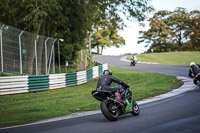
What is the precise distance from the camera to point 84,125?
845 centimetres

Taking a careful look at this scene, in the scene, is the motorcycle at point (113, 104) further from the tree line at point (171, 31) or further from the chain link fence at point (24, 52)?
the tree line at point (171, 31)

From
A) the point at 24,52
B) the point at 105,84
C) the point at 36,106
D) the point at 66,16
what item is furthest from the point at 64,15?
the point at 105,84

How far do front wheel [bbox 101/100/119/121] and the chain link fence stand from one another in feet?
36.0

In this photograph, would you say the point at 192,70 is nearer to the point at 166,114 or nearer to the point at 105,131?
the point at 166,114

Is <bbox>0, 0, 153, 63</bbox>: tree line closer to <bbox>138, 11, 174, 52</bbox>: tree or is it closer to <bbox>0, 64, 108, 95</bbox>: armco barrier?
<bbox>0, 64, 108, 95</bbox>: armco barrier

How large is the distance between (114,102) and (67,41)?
76.0 ft

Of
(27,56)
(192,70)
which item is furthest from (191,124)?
(27,56)

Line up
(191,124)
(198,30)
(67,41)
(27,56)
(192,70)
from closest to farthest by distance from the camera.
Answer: (191,124) → (192,70) → (27,56) → (67,41) → (198,30)

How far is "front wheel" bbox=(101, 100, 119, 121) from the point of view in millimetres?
8766

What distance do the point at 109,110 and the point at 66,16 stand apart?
61.3ft

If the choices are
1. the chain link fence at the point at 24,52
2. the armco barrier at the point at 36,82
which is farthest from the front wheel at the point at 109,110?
the chain link fence at the point at 24,52

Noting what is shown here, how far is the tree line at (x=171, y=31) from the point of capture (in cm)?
8400

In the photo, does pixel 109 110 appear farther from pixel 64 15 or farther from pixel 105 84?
pixel 64 15

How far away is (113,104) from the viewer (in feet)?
29.7
